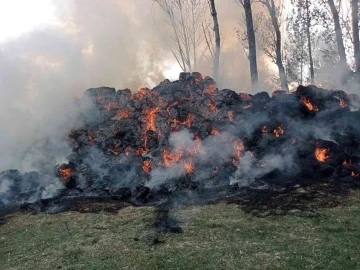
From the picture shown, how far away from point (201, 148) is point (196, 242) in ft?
24.1

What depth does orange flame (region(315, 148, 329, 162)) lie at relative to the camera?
1505cm

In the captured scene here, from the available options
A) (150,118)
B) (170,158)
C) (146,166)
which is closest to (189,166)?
(170,158)

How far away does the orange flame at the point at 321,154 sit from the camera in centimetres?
1505

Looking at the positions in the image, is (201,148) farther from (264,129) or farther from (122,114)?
(122,114)

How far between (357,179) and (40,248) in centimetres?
1096

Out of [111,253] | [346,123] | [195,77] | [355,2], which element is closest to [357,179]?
[346,123]

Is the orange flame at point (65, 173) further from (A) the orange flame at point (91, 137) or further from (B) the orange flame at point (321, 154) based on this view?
(B) the orange flame at point (321, 154)

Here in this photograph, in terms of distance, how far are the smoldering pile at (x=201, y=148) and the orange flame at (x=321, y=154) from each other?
4 centimetres

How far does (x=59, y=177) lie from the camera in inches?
659

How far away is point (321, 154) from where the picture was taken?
49.8 ft

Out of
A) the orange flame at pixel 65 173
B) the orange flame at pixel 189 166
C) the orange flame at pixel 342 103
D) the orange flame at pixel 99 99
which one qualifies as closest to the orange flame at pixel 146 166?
the orange flame at pixel 189 166

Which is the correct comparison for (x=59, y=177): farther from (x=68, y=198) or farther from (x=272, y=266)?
(x=272, y=266)

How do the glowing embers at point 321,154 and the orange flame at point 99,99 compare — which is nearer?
the glowing embers at point 321,154

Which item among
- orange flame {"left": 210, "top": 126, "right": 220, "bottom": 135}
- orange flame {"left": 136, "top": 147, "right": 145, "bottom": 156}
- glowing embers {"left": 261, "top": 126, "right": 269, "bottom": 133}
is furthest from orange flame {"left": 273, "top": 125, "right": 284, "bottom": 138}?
orange flame {"left": 136, "top": 147, "right": 145, "bottom": 156}
